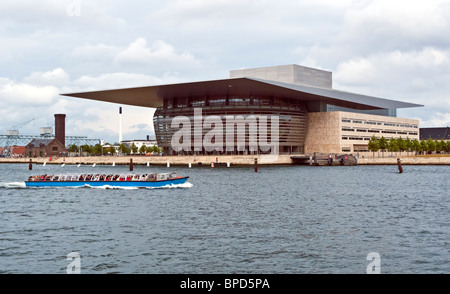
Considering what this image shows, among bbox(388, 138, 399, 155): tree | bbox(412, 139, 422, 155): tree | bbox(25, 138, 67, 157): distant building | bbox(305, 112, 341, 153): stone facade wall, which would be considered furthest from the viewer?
bbox(25, 138, 67, 157): distant building

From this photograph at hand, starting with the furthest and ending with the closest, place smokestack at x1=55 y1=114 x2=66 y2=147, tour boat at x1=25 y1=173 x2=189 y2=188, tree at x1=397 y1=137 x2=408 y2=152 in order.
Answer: smokestack at x1=55 y1=114 x2=66 y2=147 < tree at x1=397 y1=137 x2=408 y2=152 < tour boat at x1=25 y1=173 x2=189 y2=188

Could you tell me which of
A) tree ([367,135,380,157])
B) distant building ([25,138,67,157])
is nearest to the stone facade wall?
tree ([367,135,380,157])

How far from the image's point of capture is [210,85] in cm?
10450

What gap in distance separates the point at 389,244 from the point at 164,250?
832 cm

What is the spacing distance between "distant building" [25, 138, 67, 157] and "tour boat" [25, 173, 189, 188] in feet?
416

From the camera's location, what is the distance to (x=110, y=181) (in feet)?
154

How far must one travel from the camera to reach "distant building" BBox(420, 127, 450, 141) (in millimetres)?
182800

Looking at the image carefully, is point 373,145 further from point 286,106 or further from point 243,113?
point 243,113

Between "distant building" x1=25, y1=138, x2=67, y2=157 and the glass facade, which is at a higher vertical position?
the glass facade

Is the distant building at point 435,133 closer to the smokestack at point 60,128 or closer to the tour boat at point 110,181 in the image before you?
the smokestack at point 60,128

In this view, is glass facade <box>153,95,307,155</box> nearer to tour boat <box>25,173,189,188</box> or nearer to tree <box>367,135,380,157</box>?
tree <box>367,135,380,157</box>

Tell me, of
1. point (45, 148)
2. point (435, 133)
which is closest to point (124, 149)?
point (45, 148)
